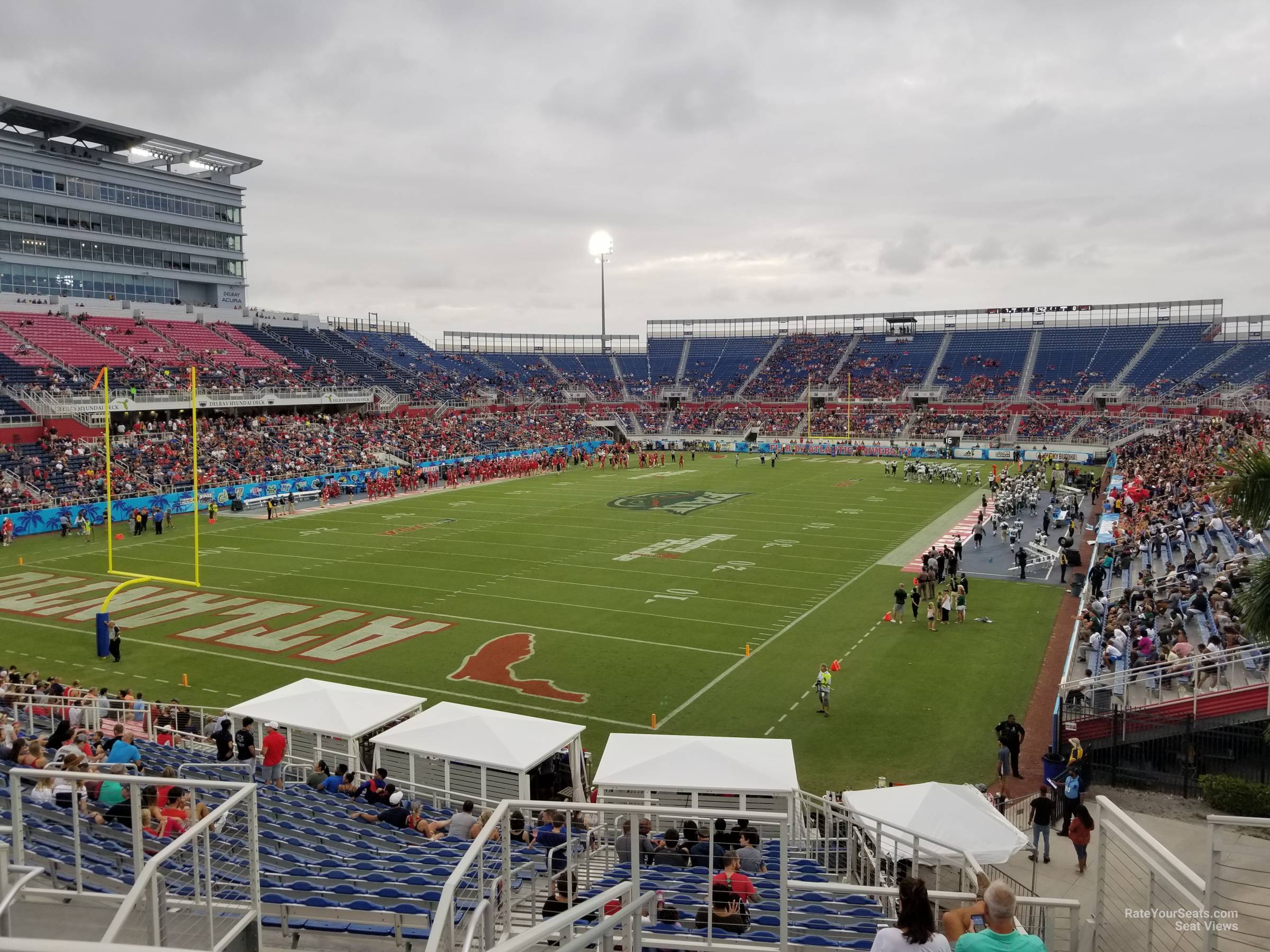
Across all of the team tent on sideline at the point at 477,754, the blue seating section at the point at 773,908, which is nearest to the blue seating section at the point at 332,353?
the team tent on sideline at the point at 477,754

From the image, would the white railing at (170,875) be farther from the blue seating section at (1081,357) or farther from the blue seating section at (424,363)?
the blue seating section at (1081,357)

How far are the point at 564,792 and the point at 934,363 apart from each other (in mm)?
79024

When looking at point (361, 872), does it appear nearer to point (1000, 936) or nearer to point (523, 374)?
point (1000, 936)

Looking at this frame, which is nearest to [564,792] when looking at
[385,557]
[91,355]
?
[385,557]

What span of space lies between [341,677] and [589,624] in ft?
20.4

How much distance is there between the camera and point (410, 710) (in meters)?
14.2

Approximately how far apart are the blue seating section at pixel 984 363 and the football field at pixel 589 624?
43363 mm

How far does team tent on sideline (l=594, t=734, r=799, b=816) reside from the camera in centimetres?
1098

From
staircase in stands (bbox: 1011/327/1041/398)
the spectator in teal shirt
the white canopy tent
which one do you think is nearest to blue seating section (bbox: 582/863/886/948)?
the spectator in teal shirt

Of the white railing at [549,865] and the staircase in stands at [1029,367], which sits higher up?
the staircase in stands at [1029,367]

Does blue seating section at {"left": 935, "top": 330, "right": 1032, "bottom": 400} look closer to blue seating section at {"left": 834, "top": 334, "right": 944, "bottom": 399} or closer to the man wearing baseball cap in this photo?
blue seating section at {"left": 834, "top": 334, "right": 944, "bottom": 399}

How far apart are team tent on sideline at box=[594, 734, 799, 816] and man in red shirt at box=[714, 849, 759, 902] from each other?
4039 millimetres

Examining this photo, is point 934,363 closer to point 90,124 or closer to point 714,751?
point 90,124

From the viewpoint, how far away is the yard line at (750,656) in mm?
16781
